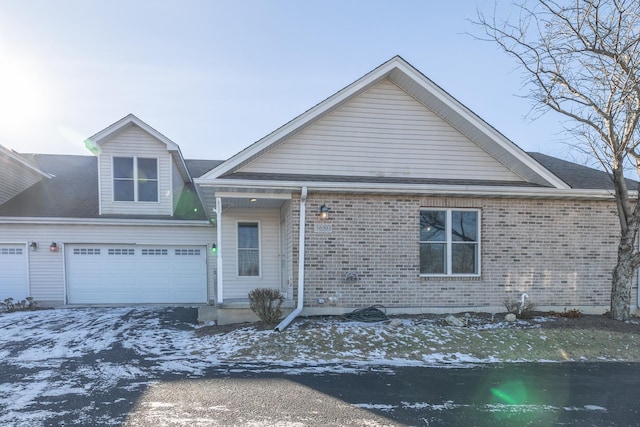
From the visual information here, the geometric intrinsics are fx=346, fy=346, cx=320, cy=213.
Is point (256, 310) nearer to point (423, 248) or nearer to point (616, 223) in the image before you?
point (423, 248)

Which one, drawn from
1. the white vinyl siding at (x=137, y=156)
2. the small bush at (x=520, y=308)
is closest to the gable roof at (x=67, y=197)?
the white vinyl siding at (x=137, y=156)

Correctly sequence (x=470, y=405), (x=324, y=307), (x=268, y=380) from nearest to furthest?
(x=470, y=405)
(x=268, y=380)
(x=324, y=307)

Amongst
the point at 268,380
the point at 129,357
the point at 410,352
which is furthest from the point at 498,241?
the point at 129,357

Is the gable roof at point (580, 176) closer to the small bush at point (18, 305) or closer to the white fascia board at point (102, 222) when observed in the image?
the white fascia board at point (102, 222)

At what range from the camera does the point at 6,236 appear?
35.7ft

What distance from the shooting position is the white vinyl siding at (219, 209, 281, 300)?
1038 cm

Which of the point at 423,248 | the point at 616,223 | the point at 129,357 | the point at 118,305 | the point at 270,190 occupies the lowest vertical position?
the point at 118,305

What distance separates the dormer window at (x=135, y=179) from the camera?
465 inches

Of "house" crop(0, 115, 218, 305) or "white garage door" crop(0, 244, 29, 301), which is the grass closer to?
"house" crop(0, 115, 218, 305)

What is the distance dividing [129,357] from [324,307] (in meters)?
3.88

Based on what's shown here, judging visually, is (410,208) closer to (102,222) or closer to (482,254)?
(482,254)

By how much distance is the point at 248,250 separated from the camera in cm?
1052

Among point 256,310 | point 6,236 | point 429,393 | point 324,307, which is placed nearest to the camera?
point 429,393

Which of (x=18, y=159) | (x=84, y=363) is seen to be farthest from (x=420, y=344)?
(x=18, y=159)
